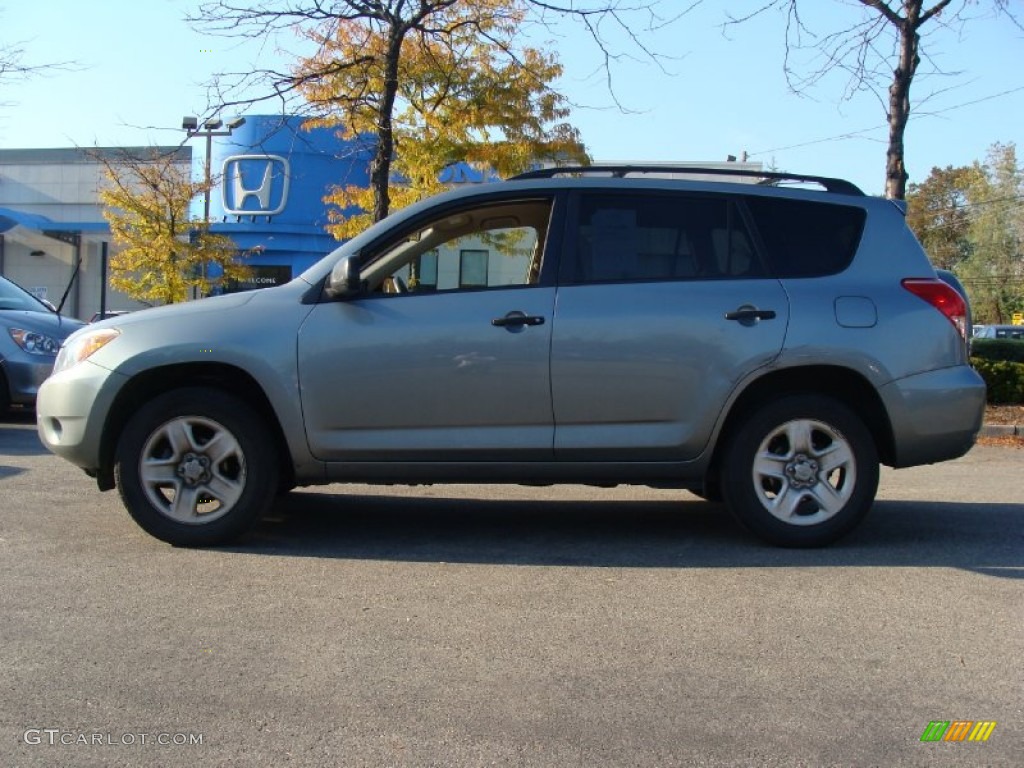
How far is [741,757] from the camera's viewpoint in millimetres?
2992

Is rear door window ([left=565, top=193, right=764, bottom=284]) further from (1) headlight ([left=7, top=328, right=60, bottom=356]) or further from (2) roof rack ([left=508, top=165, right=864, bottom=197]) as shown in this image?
(1) headlight ([left=7, top=328, right=60, bottom=356])

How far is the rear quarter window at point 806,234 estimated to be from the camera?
17.5ft

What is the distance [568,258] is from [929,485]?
4.18 m

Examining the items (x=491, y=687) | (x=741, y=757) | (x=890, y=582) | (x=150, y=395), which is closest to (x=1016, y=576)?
(x=890, y=582)

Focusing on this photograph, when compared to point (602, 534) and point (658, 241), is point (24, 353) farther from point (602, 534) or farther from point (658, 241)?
point (658, 241)

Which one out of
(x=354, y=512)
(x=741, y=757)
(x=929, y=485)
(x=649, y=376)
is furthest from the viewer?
(x=929, y=485)

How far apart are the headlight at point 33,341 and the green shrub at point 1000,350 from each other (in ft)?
43.1

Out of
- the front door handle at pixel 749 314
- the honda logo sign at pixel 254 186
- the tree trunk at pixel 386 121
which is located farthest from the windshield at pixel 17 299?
the honda logo sign at pixel 254 186

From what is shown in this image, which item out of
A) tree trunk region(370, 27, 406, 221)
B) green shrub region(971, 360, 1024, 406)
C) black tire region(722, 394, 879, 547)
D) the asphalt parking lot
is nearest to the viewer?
the asphalt parking lot

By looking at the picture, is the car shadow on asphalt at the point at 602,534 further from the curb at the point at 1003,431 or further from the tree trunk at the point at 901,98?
the tree trunk at the point at 901,98

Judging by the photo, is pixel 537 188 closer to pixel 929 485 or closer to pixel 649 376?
pixel 649 376

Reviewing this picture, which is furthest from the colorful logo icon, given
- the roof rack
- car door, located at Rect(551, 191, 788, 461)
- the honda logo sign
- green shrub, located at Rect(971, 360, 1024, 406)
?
the honda logo sign

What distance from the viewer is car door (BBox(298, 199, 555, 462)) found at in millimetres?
5082

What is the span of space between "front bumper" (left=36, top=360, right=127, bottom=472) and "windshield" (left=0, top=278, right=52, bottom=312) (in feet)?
20.9
